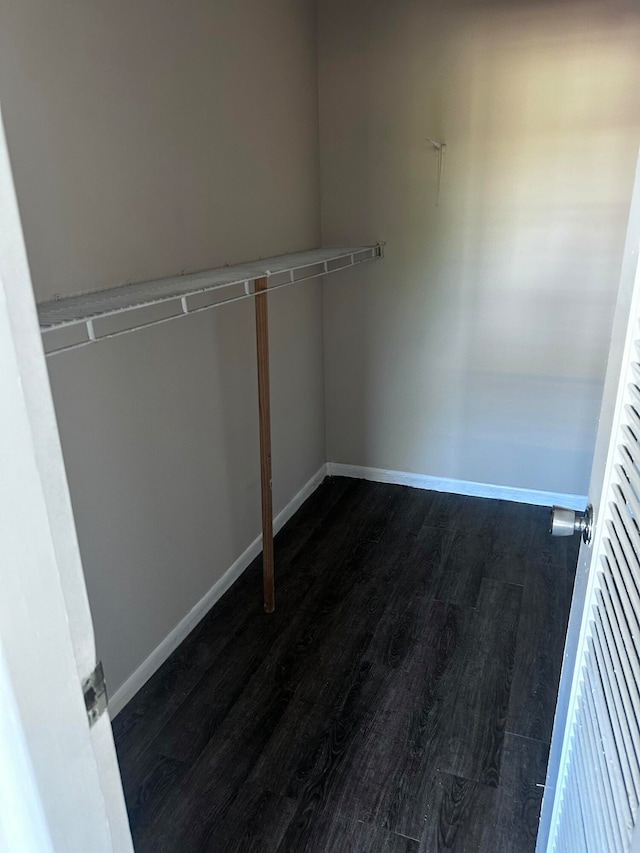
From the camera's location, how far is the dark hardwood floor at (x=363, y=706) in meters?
1.63

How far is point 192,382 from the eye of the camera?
86.9 inches

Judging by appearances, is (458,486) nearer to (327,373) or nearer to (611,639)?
(327,373)

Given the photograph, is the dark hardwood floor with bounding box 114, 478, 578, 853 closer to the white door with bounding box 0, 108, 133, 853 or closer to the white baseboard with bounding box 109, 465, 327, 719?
the white baseboard with bounding box 109, 465, 327, 719

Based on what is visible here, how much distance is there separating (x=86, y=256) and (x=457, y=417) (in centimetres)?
217

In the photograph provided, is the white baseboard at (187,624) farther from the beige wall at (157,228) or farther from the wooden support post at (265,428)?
the wooden support post at (265,428)

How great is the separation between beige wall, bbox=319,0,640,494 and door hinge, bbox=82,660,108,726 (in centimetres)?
274

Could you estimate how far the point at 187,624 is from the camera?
7.62 ft

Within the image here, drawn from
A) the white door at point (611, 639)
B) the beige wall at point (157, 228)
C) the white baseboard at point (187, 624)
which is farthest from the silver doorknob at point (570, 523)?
the white baseboard at point (187, 624)

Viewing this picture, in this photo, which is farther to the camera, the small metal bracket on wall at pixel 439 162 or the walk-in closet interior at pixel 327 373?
the small metal bracket on wall at pixel 439 162

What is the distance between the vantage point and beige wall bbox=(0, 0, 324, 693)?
1526 mm

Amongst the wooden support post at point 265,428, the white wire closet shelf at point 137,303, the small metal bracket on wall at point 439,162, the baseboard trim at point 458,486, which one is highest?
the small metal bracket on wall at point 439,162

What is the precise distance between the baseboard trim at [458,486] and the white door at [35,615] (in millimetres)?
2907

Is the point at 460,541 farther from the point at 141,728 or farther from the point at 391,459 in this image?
the point at 141,728

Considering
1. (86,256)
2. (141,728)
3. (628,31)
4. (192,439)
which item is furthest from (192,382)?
(628,31)
